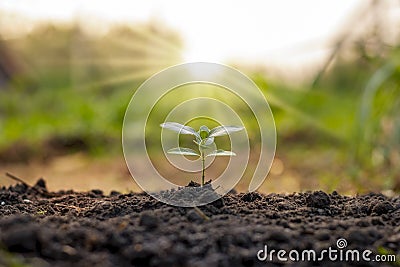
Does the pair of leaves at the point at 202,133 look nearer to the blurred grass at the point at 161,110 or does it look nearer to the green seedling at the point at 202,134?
the green seedling at the point at 202,134

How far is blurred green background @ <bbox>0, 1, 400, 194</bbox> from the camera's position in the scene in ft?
10.1

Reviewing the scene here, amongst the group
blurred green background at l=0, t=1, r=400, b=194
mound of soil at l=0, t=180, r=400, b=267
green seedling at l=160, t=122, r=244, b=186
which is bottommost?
mound of soil at l=0, t=180, r=400, b=267

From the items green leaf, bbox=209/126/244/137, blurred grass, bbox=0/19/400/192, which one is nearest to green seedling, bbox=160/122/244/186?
green leaf, bbox=209/126/244/137

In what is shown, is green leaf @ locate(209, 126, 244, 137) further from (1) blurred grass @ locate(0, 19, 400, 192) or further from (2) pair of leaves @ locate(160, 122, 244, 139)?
(1) blurred grass @ locate(0, 19, 400, 192)

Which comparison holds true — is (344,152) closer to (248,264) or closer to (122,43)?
(248,264)

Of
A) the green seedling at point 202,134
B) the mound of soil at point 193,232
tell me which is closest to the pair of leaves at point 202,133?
the green seedling at point 202,134

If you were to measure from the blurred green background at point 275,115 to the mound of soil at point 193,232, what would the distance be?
3.56 feet

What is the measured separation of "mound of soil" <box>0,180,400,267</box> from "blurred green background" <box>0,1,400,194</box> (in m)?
1.09

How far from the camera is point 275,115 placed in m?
5.41

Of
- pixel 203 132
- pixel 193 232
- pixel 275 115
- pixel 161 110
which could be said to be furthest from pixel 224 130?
pixel 161 110

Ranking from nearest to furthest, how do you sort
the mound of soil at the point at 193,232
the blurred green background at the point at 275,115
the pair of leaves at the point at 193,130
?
the mound of soil at the point at 193,232 < the pair of leaves at the point at 193,130 < the blurred green background at the point at 275,115

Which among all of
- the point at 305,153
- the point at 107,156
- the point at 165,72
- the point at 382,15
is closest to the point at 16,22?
the point at 107,156

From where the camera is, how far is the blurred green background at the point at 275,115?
308cm

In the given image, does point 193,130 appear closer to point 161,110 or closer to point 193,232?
point 193,232
